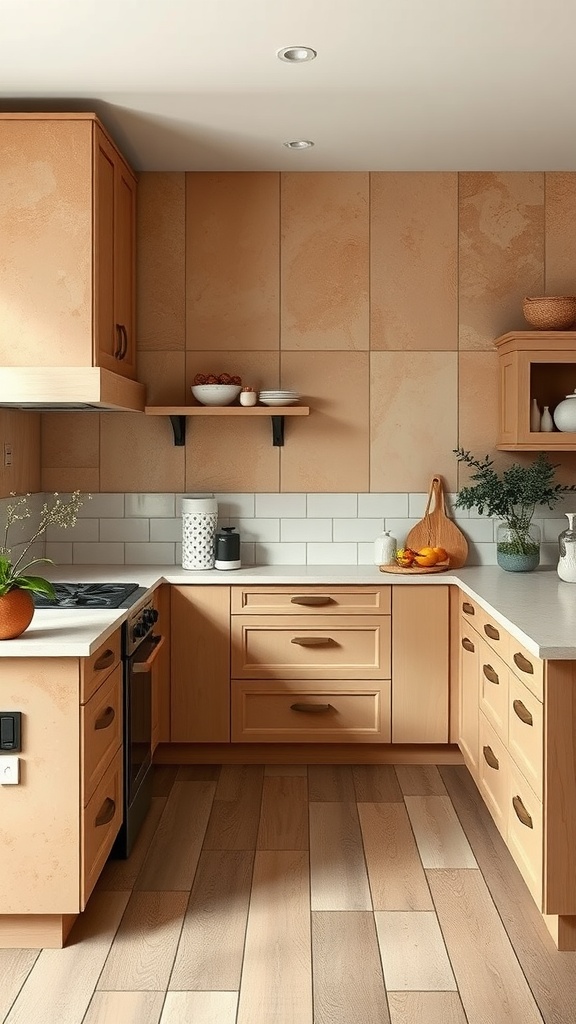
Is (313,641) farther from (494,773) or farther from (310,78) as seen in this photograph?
(310,78)

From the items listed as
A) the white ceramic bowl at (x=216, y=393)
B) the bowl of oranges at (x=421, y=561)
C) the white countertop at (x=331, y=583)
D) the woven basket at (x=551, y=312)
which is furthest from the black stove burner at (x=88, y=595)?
the woven basket at (x=551, y=312)

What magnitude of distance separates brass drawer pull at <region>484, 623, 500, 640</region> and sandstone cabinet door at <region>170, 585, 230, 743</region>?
1.15m

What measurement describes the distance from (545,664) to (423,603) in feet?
4.77

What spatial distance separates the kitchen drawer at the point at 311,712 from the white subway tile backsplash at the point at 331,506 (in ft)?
2.71

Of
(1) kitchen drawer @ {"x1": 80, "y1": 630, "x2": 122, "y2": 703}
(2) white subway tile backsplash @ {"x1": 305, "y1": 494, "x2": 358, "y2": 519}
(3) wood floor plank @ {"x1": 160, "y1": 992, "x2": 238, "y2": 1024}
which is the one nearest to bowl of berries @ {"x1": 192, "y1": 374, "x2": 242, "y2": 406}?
(2) white subway tile backsplash @ {"x1": 305, "y1": 494, "x2": 358, "y2": 519}

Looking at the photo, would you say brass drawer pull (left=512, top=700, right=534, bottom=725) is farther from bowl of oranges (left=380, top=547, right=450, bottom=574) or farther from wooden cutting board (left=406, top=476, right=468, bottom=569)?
wooden cutting board (left=406, top=476, right=468, bottom=569)

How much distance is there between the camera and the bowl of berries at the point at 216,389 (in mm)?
4223

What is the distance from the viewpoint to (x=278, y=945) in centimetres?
263

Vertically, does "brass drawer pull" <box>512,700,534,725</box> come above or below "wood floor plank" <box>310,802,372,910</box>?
above

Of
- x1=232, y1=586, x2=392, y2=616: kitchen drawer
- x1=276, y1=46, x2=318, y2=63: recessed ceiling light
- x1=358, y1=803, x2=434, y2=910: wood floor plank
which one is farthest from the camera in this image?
x1=232, y1=586, x2=392, y2=616: kitchen drawer

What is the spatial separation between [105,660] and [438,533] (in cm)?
200

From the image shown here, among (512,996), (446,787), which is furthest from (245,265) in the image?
(512,996)

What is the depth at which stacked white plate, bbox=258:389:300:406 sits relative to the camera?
4.22m

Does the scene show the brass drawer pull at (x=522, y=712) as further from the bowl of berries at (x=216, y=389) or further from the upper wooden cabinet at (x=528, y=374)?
the bowl of berries at (x=216, y=389)
